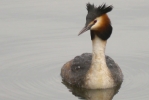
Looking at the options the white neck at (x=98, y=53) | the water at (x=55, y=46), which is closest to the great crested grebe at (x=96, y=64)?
the white neck at (x=98, y=53)

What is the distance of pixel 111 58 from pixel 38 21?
9.63 feet

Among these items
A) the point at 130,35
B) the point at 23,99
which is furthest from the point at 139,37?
the point at 23,99

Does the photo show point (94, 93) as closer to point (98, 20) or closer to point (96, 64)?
point (96, 64)

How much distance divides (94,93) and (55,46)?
8.36 ft

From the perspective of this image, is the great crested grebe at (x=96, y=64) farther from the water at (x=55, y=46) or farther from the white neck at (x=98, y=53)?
the water at (x=55, y=46)

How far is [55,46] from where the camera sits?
15031mm

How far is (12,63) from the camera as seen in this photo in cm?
1413

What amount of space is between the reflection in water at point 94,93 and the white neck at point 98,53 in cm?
47

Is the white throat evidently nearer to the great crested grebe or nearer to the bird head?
the great crested grebe

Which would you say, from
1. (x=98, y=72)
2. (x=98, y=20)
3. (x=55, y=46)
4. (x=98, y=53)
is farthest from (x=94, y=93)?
(x=55, y=46)

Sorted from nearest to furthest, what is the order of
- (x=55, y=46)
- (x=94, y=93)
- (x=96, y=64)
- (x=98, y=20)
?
1. (x=98, y=20)
2. (x=94, y=93)
3. (x=96, y=64)
4. (x=55, y=46)

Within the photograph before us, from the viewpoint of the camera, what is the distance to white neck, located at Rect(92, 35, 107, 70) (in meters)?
12.7

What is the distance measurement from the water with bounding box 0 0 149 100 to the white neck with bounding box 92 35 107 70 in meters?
0.52

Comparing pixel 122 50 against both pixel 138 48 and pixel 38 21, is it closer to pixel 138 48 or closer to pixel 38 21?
pixel 138 48
